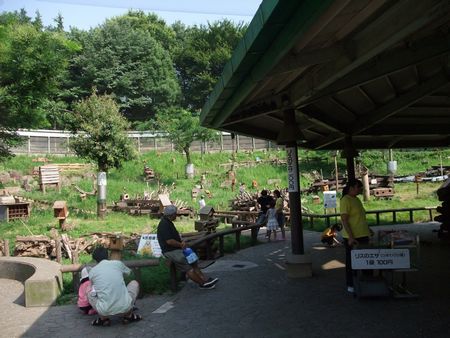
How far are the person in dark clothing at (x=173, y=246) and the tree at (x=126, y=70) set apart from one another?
1660 inches

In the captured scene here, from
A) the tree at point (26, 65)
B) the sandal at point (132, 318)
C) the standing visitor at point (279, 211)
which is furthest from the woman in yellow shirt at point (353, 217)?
the tree at point (26, 65)

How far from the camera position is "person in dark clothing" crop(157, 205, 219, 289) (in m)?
7.76

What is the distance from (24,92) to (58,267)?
21.3 feet

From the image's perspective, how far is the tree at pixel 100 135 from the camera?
2342cm

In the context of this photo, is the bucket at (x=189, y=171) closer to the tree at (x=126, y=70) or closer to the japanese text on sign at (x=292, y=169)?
the tree at (x=126, y=70)

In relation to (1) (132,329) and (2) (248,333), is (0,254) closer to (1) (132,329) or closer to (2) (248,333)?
(1) (132,329)

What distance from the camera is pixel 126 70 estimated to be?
51125 millimetres

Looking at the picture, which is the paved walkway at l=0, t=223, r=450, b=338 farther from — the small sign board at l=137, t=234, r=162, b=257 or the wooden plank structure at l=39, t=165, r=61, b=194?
the wooden plank structure at l=39, t=165, r=61, b=194

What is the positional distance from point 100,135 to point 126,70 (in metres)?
29.5

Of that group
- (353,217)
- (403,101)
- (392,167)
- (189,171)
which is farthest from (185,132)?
(353,217)

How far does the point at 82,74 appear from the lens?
4903 centimetres

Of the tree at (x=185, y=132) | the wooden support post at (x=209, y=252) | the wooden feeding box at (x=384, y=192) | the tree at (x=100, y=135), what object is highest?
the tree at (x=185, y=132)

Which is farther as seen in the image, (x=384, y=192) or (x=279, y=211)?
(x=384, y=192)

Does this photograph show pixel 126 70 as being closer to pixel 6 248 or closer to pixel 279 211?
pixel 279 211
